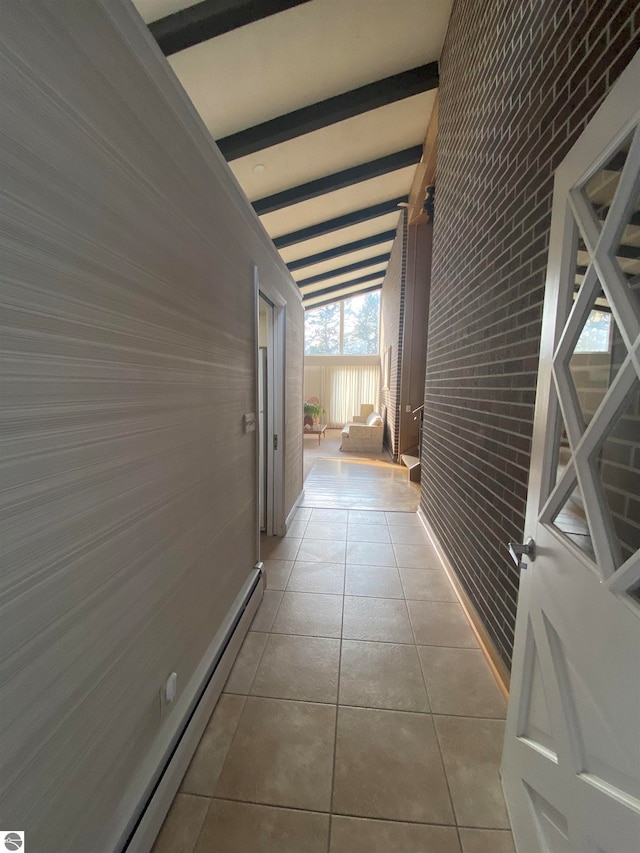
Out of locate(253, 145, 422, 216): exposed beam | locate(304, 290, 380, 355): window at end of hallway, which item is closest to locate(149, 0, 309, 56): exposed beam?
locate(253, 145, 422, 216): exposed beam

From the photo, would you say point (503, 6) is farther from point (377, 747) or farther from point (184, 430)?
point (377, 747)

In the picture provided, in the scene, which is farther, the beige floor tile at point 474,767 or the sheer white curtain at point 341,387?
the sheer white curtain at point 341,387

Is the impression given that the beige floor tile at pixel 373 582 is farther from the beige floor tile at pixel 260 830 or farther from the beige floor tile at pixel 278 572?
the beige floor tile at pixel 260 830

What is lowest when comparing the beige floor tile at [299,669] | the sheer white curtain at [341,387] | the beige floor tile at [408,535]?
the beige floor tile at [299,669]

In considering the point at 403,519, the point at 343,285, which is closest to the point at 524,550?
the point at 403,519

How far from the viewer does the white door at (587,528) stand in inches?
25.3

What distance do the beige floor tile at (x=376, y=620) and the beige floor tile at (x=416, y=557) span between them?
0.50 metres

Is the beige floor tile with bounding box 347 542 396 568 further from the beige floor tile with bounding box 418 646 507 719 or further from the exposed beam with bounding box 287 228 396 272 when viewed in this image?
the exposed beam with bounding box 287 228 396 272

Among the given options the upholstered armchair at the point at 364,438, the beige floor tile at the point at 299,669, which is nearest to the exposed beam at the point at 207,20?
the beige floor tile at the point at 299,669

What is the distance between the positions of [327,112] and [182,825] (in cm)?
467

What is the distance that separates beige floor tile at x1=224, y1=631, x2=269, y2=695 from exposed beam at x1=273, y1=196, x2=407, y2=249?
5351 mm

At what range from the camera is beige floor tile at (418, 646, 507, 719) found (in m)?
1.43

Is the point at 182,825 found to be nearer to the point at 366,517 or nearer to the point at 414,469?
the point at 366,517

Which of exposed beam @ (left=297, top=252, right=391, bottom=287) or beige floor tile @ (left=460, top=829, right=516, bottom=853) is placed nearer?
beige floor tile @ (left=460, top=829, right=516, bottom=853)
